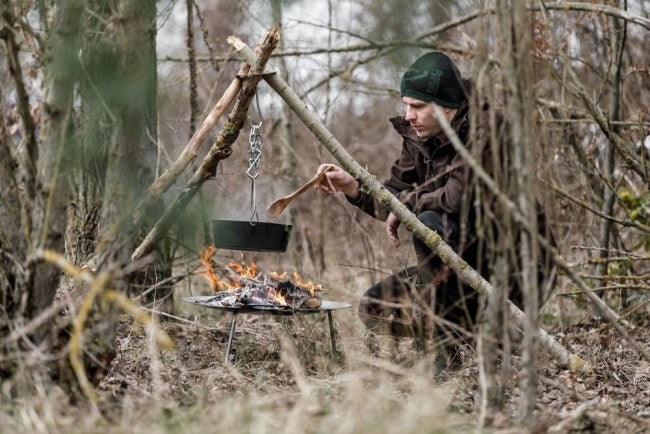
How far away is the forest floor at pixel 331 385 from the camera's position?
282 centimetres

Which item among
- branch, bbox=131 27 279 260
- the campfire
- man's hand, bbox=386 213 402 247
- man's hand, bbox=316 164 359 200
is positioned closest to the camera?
branch, bbox=131 27 279 260

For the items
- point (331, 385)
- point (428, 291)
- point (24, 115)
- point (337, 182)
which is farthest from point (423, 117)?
point (24, 115)

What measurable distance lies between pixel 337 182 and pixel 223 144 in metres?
0.76

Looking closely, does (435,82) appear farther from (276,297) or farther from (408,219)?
(276,297)

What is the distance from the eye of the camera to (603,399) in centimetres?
448

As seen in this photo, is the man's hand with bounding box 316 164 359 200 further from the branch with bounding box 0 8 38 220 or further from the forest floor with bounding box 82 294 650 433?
the branch with bounding box 0 8 38 220

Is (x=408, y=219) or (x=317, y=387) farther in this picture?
(x=408, y=219)

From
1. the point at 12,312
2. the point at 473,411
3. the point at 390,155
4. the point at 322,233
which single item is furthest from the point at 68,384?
the point at 390,155

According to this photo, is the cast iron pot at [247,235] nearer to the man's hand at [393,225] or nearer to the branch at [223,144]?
the branch at [223,144]

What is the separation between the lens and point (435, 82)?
197 inches

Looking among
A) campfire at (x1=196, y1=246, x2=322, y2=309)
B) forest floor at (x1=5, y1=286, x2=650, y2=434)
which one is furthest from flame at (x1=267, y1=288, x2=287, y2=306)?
forest floor at (x1=5, y1=286, x2=650, y2=434)

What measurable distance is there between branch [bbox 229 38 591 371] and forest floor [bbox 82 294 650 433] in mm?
119

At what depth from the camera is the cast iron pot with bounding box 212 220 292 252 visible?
4902 millimetres

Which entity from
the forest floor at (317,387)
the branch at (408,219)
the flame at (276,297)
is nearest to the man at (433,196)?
the branch at (408,219)
